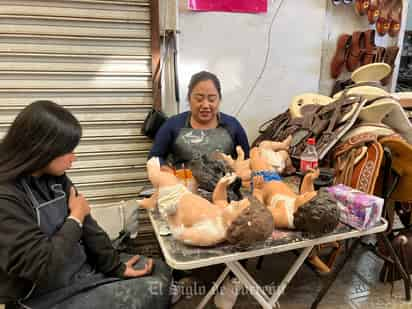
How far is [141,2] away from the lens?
1895 mm

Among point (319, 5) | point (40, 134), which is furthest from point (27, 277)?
point (319, 5)

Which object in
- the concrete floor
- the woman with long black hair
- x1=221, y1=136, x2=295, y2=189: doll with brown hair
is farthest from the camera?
the concrete floor

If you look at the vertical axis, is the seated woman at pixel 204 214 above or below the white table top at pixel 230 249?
above

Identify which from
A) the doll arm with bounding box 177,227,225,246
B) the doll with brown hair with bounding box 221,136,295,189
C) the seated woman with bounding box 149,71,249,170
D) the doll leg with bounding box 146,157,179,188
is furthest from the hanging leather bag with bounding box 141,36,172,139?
the doll arm with bounding box 177,227,225,246

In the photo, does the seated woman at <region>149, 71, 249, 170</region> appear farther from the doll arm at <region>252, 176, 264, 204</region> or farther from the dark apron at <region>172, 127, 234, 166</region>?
the doll arm at <region>252, 176, 264, 204</region>

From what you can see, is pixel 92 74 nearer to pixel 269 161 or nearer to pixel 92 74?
pixel 92 74

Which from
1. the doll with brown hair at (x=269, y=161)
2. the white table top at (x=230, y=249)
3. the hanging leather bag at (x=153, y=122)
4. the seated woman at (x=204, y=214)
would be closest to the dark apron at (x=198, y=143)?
the hanging leather bag at (x=153, y=122)

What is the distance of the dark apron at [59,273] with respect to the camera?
39.3 inches

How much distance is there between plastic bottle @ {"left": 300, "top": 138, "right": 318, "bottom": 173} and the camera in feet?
4.77

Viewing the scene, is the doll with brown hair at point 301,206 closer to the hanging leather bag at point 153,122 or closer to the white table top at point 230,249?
the white table top at point 230,249

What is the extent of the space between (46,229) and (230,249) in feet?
2.00

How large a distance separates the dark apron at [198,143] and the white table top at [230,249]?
756 millimetres

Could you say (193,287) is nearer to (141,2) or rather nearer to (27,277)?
(27,277)

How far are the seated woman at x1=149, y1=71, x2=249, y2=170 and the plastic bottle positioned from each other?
18.0 inches
